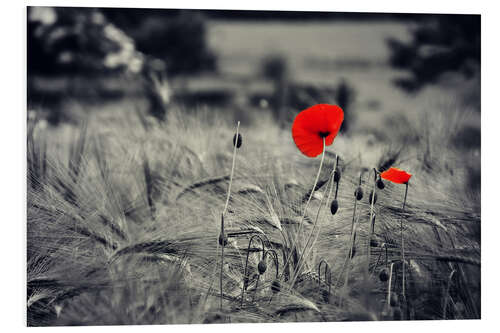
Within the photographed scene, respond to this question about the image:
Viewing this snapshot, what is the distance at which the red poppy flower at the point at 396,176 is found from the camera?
1.82 m

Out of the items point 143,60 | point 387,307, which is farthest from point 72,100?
point 387,307

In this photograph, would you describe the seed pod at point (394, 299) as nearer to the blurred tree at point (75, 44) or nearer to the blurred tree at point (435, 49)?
the blurred tree at point (435, 49)

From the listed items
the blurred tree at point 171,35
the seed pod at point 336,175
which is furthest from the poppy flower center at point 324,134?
the blurred tree at point 171,35

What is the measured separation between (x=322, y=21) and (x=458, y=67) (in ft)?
1.52

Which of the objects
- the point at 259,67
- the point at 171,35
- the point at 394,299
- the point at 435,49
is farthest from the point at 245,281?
the point at 435,49

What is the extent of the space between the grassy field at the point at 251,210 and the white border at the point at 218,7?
32mm

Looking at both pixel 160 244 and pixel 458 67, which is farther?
pixel 458 67

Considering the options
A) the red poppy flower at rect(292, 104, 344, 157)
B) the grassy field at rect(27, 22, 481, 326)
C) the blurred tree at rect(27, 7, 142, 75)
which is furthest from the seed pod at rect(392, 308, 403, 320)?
the blurred tree at rect(27, 7, 142, 75)

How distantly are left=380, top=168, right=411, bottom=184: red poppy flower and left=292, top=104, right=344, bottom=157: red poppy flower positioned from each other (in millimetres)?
201

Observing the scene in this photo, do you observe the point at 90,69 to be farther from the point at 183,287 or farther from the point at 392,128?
the point at 392,128

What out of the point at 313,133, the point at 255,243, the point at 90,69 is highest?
the point at 90,69

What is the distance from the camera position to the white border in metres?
1.70

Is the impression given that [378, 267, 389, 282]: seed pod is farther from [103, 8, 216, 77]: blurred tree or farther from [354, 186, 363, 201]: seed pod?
[103, 8, 216, 77]: blurred tree

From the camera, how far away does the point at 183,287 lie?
1.75m
